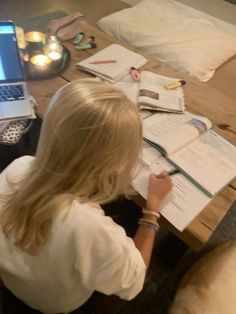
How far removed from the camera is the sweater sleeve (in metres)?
0.75

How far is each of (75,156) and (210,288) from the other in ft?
2.07

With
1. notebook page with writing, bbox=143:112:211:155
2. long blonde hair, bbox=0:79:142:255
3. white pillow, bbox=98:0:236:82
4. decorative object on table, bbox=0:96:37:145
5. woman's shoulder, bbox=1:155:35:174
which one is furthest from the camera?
white pillow, bbox=98:0:236:82

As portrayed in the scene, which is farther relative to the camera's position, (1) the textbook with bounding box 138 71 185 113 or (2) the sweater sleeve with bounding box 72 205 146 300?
(1) the textbook with bounding box 138 71 185 113

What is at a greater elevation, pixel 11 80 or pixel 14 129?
pixel 11 80

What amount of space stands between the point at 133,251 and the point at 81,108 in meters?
0.37

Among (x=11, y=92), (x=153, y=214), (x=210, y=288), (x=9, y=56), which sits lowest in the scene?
(x=210, y=288)

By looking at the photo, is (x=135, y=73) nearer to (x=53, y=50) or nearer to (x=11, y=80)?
(x=53, y=50)

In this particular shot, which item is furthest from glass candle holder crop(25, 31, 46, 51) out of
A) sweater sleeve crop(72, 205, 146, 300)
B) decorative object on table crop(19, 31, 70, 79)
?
sweater sleeve crop(72, 205, 146, 300)

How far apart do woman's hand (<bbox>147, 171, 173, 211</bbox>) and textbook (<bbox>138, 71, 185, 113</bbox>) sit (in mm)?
328

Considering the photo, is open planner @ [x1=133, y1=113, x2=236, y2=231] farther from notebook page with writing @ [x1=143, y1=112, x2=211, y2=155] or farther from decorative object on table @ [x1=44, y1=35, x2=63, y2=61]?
decorative object on table @ [x1=44, y1=35, x2=63, y2=61]

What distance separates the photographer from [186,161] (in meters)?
1.10

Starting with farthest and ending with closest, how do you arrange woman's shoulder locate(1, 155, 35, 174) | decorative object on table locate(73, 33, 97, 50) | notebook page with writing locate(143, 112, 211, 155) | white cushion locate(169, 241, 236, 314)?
decorative object on table locate(73, 33, 97, 50), notebook page with writing locate(143, 112, 211, 155), white cushion locate(169, 241, 236, 314), woman's shoulder locate(1, 155, 35, 174)

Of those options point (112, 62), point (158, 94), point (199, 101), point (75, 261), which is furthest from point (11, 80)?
point (75, 261)

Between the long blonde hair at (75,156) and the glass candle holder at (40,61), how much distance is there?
2.26ft
